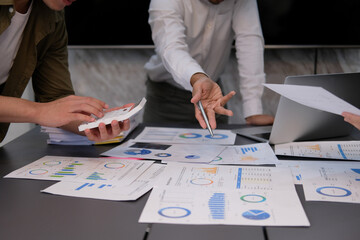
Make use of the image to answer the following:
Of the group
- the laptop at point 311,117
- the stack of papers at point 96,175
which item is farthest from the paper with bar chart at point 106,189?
the laptop at point 311,117

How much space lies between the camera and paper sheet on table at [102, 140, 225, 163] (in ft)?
3.88

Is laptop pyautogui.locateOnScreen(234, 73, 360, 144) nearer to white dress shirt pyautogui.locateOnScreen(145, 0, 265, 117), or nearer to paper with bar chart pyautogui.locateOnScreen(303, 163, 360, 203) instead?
paper with bar chart pyautogui.locateOnScreen(303, 163, 360, 203)

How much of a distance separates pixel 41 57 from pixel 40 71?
0.06 metres

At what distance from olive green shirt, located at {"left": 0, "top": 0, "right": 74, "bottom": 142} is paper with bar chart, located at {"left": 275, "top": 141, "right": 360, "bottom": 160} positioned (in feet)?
2.83

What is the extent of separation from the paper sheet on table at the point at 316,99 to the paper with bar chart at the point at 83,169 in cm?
41

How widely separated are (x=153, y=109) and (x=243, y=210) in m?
1.34

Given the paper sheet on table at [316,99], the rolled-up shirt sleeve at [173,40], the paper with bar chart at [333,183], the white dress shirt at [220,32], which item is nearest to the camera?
the paper with bar chart at [333,183]

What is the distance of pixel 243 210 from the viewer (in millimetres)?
807

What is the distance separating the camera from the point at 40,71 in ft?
5.24

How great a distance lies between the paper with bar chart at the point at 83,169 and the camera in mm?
1017

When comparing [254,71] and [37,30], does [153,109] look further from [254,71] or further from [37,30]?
[37,30]

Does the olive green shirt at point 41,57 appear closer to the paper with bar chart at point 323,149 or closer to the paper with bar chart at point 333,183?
the paper with bar chart at point 323,149

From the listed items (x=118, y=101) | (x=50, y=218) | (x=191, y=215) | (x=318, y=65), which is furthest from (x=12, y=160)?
(x=318, y=65)

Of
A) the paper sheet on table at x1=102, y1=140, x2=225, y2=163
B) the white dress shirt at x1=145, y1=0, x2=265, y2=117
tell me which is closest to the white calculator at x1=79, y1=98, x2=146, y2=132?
the paper sheet on table at x1=102, y1=140, x2=225, y2=163
